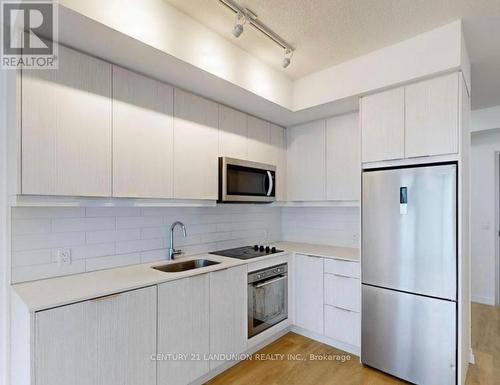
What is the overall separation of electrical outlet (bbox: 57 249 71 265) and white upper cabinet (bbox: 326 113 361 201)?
7.93ft

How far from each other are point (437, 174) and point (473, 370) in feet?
5.73

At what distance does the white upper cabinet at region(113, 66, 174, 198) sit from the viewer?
1.92 meters

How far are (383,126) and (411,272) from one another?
3.91ft

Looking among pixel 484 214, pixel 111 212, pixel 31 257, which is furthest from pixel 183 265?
pixel 484 214

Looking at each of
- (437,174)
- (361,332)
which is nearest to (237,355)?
(361,332)

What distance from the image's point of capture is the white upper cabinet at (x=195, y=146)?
2.28 m

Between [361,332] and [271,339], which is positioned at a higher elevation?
[361,332]

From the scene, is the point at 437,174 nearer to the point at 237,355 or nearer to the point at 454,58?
the point at 454,58

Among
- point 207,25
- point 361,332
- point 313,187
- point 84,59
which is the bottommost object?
point 361,332

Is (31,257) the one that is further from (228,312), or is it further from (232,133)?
(232,133)

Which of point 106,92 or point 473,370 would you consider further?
point 473,370

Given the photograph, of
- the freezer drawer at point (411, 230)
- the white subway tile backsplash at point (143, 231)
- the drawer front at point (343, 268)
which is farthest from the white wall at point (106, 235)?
the freezer drawer at point (411, 230)

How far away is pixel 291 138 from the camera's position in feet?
11.3

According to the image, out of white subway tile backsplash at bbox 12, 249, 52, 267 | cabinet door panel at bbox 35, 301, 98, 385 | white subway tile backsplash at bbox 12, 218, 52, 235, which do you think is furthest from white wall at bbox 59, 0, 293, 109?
cabinet door panel at bbox 35, 301, 98, 385
